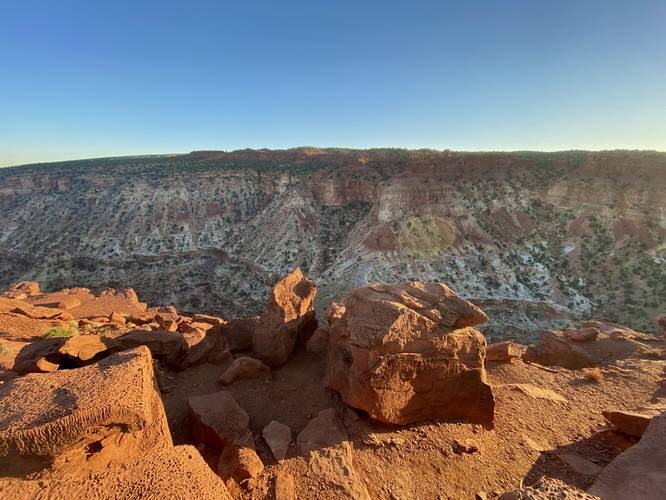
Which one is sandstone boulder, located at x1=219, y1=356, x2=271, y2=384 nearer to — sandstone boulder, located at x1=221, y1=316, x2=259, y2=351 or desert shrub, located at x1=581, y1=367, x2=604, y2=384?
sandstone boulder, located at x1=221, y1=316, x2=259, y2=351

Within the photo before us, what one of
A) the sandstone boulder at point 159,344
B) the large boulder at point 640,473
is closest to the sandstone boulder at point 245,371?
the sandstone boulder at point 159,344

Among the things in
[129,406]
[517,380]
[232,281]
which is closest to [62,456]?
[129,406]

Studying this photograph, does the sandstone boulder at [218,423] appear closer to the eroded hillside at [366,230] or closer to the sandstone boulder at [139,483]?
the sandstone boulder at [139,483]

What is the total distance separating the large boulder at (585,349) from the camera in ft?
39.0

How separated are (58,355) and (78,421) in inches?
183

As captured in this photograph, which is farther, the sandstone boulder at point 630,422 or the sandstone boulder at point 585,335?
the sandstone boulder at point 585,335

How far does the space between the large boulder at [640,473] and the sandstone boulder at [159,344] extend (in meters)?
8.31

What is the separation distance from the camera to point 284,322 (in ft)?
30.5

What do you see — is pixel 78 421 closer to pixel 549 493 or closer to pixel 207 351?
pixel 549 493

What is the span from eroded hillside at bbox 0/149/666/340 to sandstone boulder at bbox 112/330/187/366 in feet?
64.1

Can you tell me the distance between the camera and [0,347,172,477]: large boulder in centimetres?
350

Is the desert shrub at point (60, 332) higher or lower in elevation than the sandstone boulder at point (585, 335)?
higher

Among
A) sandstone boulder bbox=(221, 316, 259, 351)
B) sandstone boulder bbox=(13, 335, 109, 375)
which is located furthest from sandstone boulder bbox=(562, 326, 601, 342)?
sandstone boulder bbox=(13, 335, 109, 375)

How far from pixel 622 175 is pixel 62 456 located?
40846mm
